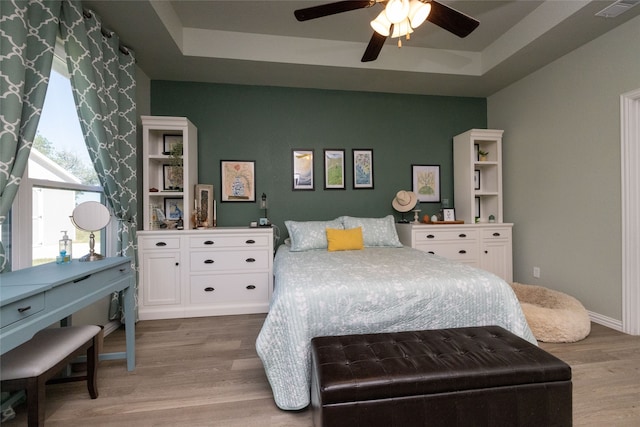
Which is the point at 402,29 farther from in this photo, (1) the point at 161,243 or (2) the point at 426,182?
(1) the point at 161,243

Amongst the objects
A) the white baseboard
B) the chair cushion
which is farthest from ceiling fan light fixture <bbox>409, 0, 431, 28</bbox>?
the white baseboard

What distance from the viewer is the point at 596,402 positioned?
1541mm

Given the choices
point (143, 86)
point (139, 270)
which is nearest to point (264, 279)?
point (139, 270)

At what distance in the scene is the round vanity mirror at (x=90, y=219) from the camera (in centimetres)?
182

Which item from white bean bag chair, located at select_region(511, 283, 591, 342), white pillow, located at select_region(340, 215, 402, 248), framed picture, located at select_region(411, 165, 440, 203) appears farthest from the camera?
framed picture, located at select_region(411, 165, 440, 203)

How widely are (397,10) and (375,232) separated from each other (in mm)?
2033

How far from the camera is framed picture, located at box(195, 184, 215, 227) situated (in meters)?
3.11

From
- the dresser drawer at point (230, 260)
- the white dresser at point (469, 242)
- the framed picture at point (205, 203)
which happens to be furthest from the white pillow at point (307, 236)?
the white dresser at point (469, 242)

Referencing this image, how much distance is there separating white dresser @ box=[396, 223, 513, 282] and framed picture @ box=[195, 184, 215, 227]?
231cm

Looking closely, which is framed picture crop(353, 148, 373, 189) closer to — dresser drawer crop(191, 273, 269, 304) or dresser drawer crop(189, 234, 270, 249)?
dresser drawer crop(189, 234, 270, 249)

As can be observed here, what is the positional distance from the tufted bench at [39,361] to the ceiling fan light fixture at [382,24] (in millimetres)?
2549

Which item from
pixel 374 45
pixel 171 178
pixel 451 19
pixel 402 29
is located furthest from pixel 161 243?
pixel 451 19

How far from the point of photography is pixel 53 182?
190cm

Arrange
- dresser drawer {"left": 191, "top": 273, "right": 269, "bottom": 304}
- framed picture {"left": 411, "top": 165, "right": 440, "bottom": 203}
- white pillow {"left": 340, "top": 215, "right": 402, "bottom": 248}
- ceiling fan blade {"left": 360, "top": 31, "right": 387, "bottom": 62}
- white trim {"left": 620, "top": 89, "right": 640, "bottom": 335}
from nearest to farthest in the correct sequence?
ceiling fan blade {"left": 360, "top": 31, "right": 387, "bottom": 62} → white trim {"left": 620, "top": 89, "right": 640, "bottom": 335} → dresser drawer {"left": 191, "top": 273, "right": 269, "bottom": 304} → white pillow {"left": 340, "top": 215, "right": 402, "bottom": 248} → framed picture {"left": 411, "top": 165, "right": 440, "bottom": 203}
